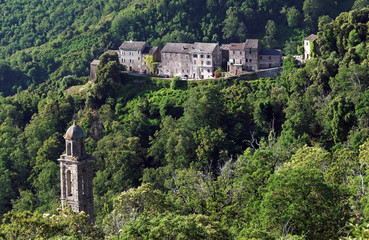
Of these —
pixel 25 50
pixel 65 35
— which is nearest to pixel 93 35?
pixel 65 35

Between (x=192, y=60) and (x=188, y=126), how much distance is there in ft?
54.0

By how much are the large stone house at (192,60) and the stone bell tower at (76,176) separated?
133 ft

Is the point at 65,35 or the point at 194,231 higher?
the point at 65,35

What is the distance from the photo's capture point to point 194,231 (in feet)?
138

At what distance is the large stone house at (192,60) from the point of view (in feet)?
331

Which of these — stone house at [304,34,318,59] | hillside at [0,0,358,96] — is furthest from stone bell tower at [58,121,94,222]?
hillside at [0,0,358,96]

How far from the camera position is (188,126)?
291 ft

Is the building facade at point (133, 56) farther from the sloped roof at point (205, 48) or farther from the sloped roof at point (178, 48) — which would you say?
the sloped roof at point (205, 48)

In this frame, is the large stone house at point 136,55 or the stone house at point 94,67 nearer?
the stone house at point 94,67

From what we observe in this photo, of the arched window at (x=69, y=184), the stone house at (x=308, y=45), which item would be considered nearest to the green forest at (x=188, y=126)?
the stone house at (x=308, y=45)

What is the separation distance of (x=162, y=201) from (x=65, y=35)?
3571 inches

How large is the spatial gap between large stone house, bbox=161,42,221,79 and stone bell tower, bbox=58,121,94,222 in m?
40.7

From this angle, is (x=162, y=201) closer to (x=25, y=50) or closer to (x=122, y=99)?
(x=122, y=99)

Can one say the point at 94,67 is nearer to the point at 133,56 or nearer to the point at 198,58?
the point at 133,56
